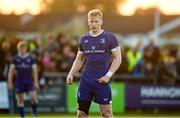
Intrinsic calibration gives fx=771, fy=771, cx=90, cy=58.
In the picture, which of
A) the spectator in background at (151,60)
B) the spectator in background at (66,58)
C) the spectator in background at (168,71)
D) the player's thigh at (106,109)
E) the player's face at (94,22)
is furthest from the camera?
the spectator in background at (168,71)

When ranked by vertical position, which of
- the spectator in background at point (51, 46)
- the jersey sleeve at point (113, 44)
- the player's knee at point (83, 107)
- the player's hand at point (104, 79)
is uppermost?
the jersey sleeve at point (113, 44)

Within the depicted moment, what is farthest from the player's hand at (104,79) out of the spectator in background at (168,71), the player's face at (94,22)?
the spectator in background at (168,71)

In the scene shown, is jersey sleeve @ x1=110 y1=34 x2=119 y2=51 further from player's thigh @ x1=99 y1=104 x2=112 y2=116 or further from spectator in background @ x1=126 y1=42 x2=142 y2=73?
spectator in background @ x1=126 y1=42 x2=142 y2=73

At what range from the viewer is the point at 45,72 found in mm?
26953

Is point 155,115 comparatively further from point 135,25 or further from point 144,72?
point 135,25

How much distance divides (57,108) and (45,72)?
4.48 ft

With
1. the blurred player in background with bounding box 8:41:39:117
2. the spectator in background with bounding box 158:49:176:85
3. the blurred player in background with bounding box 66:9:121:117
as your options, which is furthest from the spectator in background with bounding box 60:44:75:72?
the blurred player in background with bounding box 66:9:121:117

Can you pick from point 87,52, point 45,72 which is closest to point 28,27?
point 45,72

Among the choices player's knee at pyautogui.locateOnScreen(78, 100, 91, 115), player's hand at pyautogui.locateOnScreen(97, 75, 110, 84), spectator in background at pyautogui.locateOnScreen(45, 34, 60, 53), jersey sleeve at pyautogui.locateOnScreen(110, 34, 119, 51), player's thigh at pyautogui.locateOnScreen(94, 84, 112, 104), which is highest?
jersey sleeve at pyautogui.locateOnScreen(110, 34, 119, 51)

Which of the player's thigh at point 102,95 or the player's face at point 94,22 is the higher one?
the player's face at point 94,22

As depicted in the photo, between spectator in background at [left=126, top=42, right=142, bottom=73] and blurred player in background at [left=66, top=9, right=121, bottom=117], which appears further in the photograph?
spectator in background at [left=126, top=42, right=142, bottom=73]

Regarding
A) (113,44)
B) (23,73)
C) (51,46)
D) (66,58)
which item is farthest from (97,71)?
(51,46)

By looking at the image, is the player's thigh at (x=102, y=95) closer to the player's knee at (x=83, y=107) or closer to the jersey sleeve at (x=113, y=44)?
the player's knee at (x=83, y=107)

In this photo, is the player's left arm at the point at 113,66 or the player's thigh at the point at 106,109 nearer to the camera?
the player's left arm at the point at 113,66
